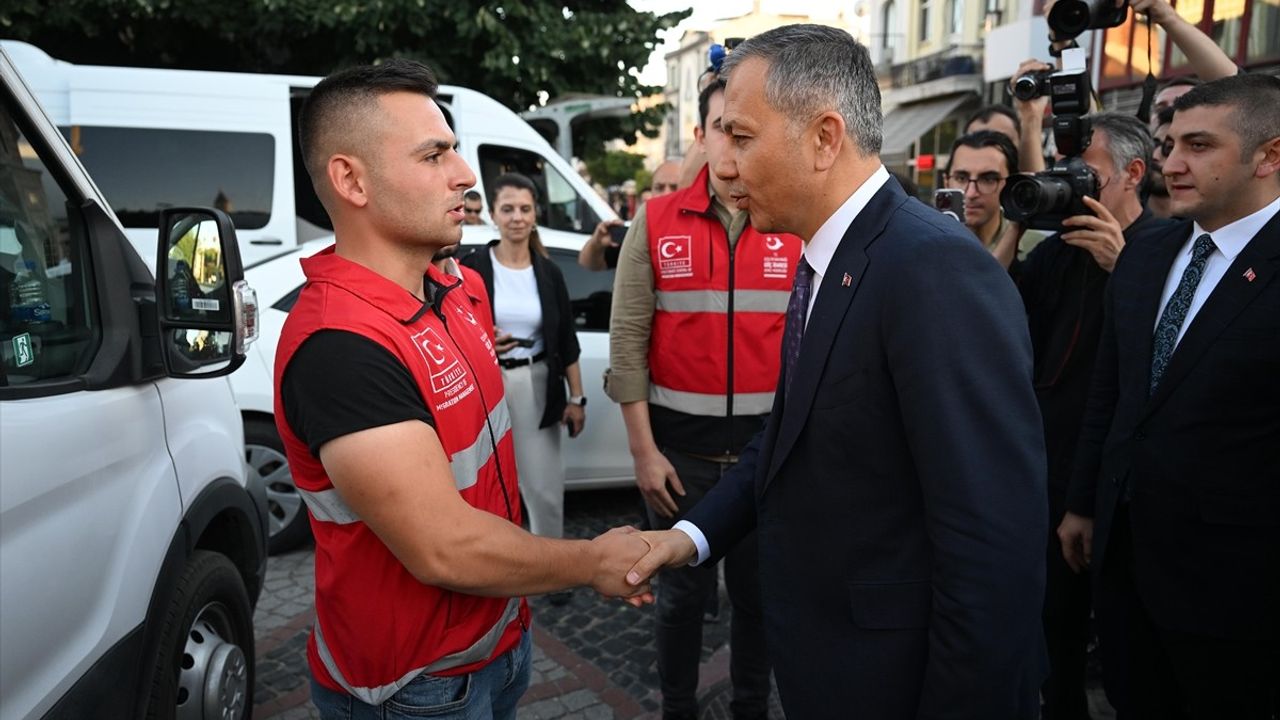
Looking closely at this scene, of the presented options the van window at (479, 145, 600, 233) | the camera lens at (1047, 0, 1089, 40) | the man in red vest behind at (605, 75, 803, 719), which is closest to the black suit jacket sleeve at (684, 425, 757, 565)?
the man in red vest behind at (605, 75, 803, 719)

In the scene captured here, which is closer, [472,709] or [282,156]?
[472,709]

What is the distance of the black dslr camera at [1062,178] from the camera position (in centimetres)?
283

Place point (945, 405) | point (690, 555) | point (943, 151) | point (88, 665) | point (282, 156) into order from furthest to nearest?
point (943, 151) < point (282, 156) < point (690, 555) < point (88, 665) < point (945, 405)

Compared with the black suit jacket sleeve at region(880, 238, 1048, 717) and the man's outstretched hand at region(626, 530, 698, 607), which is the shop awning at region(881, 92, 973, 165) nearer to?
the man's outstretched hand at region(626, 530, 698, 607)

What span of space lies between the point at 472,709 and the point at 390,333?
2.67 feet

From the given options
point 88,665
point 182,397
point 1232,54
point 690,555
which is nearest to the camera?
point 88,665

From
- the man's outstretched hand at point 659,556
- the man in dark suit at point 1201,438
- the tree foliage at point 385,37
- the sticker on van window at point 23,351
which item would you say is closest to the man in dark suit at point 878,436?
the man's outstretched hand at point 659,556

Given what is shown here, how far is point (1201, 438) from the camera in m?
2.31

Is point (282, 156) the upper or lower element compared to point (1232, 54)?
lower

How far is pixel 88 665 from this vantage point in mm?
1801

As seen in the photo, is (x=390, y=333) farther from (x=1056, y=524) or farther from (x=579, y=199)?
(x=579, y=199)

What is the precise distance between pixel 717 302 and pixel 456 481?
56.6 inches

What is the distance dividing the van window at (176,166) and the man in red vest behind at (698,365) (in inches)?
199

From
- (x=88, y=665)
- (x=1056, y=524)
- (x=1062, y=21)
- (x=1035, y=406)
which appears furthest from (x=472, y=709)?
(x=1062, y=21)
